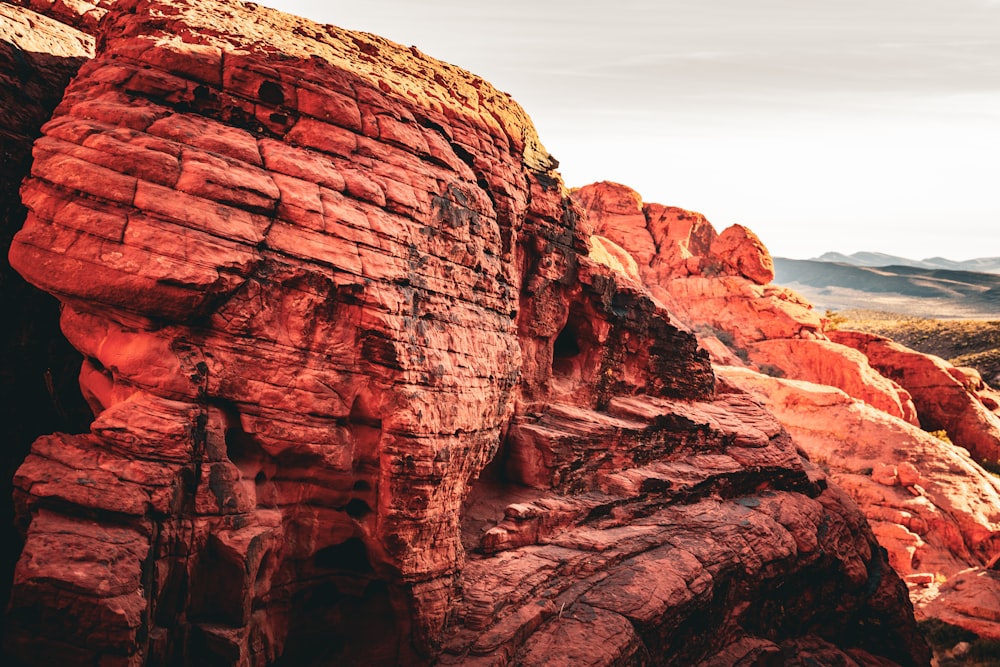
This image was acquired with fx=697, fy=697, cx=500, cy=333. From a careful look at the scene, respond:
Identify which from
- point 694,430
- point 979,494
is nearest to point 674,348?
point 694,430

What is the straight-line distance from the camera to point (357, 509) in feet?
42.0

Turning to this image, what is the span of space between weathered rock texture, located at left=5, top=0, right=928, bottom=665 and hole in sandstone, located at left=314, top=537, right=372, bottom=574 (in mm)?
54

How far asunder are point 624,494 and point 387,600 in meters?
7.87

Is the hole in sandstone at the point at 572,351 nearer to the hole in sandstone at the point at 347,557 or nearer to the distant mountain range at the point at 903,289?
the hole in sandstone at the point at 347,557

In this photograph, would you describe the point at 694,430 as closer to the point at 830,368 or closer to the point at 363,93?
the point at 363,93

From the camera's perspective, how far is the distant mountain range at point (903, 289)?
130 meters

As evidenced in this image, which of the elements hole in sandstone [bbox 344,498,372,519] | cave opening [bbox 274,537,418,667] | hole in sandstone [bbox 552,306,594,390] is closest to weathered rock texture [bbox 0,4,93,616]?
cave opening [bbox 274,537,418,667]

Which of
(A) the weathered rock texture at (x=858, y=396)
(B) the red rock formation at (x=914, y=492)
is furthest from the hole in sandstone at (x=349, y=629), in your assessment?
(B) the red rock formation at (x=914, y=492)

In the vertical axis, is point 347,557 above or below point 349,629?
above

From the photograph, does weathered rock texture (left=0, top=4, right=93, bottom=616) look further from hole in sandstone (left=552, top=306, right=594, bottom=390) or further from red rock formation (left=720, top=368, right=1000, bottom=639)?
red rock formation (left=720, top=368, right=1000, bottom=639)

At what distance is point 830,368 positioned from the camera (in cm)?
4362

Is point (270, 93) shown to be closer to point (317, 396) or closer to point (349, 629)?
point (317, 396)

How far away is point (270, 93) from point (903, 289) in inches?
6795

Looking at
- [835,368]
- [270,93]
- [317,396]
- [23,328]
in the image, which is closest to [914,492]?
[835,368]
